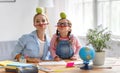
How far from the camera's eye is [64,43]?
257cm

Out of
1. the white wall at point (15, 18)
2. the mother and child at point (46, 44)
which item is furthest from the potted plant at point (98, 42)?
the white wall at point (15, 18)

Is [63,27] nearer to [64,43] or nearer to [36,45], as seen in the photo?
[64,43]

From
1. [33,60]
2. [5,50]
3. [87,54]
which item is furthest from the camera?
[5,50]

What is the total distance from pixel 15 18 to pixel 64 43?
2.02m

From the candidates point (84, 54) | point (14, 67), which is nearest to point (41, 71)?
point (14, 67)

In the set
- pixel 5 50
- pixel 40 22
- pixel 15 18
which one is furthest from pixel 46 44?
pixel 15 18

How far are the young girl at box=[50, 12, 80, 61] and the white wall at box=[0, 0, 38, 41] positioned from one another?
6.26ft

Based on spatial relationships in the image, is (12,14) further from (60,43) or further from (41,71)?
(41,71)

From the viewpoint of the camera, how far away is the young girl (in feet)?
8.40

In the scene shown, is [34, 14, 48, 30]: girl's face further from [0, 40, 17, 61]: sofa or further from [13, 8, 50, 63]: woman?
[0, 40, 17, 61]: sofa

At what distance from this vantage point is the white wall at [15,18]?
4301 mm

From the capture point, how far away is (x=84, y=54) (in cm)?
212

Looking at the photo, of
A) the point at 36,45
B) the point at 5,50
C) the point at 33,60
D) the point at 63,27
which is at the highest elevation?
the point at 63,27

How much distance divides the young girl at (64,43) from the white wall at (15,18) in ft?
6.26
